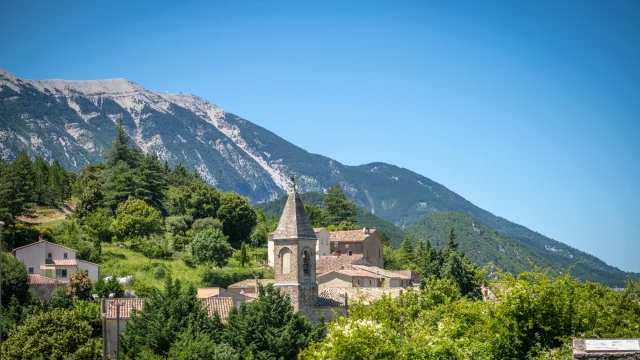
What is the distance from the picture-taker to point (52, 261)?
218ft

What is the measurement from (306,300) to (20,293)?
22095 millimetres

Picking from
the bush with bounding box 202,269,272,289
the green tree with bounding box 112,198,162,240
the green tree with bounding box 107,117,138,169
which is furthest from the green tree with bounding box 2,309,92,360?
the green tree with bounding box 107,117,138,169

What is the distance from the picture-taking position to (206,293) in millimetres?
63125

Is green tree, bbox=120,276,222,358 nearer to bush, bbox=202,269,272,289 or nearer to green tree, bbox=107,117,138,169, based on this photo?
bush, bbox=202,269,272,289

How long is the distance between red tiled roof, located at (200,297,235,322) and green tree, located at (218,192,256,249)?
134 feet

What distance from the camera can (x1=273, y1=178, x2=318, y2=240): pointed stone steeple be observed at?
4956 centimetres

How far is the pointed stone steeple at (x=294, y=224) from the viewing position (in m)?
49.6

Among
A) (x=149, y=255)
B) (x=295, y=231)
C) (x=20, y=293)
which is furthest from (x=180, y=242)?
(x=295, y=231)

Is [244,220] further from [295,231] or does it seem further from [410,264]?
[295,231]

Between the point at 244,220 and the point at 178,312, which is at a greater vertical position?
the point at 244,220

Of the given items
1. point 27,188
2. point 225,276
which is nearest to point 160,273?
point 225,276

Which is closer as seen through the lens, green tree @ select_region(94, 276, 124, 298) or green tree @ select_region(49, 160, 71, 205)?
green tree @ select_region(94, 276, 124, 298)

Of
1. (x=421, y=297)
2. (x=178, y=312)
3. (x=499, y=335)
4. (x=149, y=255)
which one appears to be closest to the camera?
(x=499, y=335)

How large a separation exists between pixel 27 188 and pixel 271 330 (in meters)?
48.6
